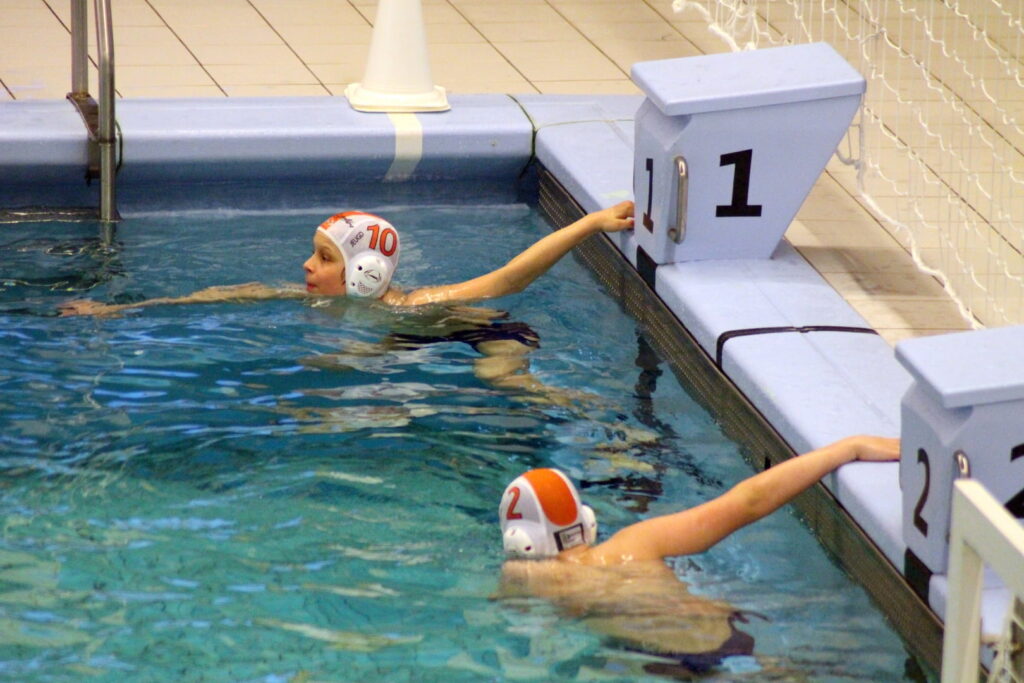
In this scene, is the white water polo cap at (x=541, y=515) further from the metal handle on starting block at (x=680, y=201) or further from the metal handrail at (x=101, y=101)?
the metal handrail at (x=101, y=101)

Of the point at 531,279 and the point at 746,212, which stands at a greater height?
the point at 746,212

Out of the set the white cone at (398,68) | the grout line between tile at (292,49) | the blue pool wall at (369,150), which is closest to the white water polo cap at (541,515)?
the blue pool wall at (369,150)

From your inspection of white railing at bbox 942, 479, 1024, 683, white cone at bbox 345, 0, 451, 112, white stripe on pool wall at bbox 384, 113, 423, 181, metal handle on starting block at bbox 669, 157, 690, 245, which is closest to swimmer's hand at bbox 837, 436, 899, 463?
white railing at bbox 942, 479, 1024, 683

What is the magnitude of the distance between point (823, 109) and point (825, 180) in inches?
56.2

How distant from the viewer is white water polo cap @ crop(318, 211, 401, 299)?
4285 mm

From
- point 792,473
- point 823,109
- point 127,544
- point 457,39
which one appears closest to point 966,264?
point 823,109

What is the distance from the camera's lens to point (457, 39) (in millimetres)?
7195

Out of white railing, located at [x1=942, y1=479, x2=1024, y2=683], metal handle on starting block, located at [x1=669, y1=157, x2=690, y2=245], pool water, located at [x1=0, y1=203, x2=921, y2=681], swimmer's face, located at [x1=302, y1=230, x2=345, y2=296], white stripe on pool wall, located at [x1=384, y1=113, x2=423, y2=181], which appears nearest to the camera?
white railing, located at [x1=942, y1=479, x2=1024, y2=683]

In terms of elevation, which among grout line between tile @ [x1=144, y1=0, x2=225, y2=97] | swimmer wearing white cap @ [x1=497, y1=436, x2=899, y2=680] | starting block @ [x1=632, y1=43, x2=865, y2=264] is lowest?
grout line between tile @ [x1=144, y1=0, x2=225, y2=97]

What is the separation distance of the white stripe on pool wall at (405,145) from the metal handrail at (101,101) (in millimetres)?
1032

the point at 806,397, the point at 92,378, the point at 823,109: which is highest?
the point at 823,109

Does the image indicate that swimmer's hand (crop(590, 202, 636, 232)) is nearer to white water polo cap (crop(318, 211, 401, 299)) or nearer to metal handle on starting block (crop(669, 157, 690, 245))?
metal handle on starting block (crop(669, 157, 690, 245))

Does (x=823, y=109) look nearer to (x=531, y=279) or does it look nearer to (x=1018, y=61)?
(x=531, y=279)

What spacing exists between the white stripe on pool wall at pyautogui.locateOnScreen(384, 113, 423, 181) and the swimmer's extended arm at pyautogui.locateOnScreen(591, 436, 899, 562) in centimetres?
281
